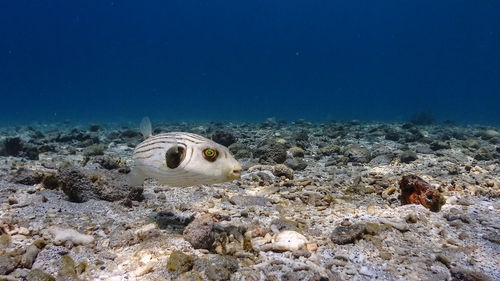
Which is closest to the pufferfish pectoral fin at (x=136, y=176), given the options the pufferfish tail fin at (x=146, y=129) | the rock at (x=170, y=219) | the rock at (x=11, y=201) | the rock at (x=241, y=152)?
the pufferfish tail fin at (x=146, y=129)

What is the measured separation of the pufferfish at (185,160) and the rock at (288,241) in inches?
36.6

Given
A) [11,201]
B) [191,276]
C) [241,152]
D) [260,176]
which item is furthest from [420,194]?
[11,201]

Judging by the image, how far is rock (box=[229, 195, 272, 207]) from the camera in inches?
191

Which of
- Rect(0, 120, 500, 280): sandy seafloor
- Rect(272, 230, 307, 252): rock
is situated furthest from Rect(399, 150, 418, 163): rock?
Rect(272, 230, 307, 252): rock

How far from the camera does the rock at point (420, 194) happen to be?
4320 mm

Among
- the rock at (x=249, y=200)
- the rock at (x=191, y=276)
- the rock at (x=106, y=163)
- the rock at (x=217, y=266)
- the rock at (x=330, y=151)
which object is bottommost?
the rock at (x=191, y=276)

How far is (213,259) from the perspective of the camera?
9.99 feet

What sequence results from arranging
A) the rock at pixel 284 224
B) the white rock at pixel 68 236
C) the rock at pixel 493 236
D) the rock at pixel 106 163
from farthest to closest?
the rock at pixel 106 163 → the rock at pixel 284 224 → the rock at pixel 493 236 → the white rock at pixel 68 236

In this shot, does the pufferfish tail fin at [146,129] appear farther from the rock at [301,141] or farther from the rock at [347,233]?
the rock at [301,141]

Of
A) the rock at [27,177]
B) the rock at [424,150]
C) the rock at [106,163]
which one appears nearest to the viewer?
the rock at [27,177]

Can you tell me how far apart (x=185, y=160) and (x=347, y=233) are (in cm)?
205

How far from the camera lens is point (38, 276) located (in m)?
2.72

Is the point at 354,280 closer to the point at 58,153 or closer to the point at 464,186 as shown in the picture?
the point at 464,186

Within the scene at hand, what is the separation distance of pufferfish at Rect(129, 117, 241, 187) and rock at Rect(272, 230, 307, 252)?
930 millimetres
